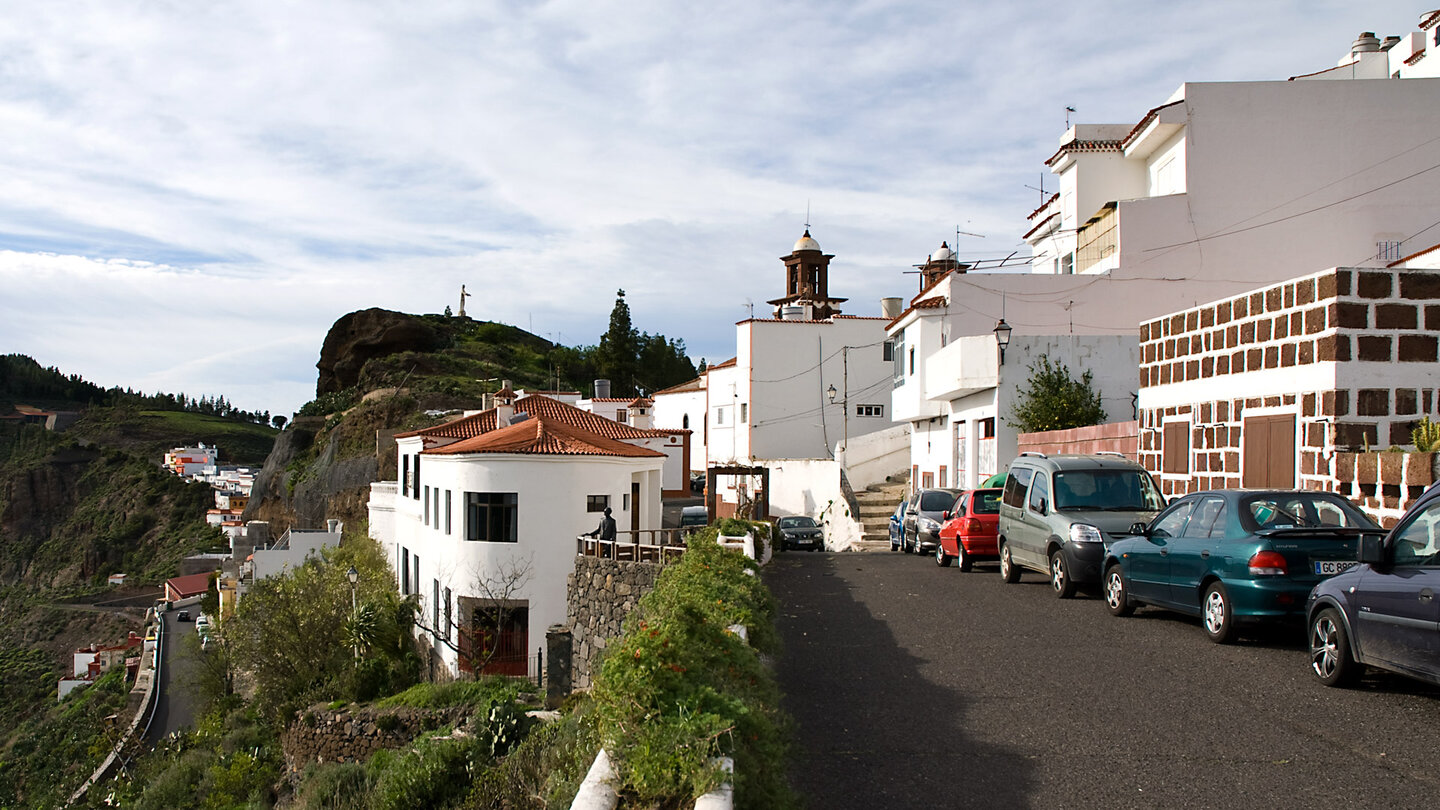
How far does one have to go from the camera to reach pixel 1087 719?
6.87m

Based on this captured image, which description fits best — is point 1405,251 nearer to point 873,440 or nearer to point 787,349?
point 873,440

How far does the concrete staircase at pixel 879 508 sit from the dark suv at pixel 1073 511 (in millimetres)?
18738

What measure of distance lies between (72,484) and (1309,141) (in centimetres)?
10969

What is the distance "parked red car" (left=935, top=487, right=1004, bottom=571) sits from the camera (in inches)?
701

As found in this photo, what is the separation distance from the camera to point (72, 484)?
330 ft

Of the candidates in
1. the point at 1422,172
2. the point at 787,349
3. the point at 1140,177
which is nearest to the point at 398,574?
the point at 787,349

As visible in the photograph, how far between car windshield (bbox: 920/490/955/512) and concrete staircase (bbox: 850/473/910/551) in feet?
24.3

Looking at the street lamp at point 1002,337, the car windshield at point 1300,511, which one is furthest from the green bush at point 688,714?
the street lamp at point 1002,337

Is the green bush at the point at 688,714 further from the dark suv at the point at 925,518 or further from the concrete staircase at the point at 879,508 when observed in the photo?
the concrete staircase at the point at 879,508

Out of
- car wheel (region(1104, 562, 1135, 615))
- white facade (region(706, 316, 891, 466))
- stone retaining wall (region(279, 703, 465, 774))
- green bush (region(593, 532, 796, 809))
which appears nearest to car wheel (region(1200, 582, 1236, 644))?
car wheel (region(1104, 562, 1135, 615))

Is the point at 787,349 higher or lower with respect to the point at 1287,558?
higher

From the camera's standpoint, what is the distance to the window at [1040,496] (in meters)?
13.9

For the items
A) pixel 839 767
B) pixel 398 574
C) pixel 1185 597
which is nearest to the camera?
pixel 839 767

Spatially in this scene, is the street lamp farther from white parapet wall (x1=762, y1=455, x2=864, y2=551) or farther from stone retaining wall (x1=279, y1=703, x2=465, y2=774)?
stone retaining wall (x1=279, y1=703, x2=465, y2=774)
